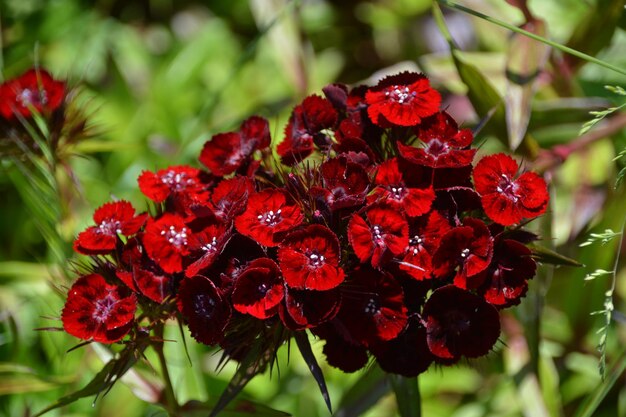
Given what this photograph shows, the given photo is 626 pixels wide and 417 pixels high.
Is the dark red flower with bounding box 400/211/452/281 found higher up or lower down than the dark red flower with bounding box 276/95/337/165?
lower down

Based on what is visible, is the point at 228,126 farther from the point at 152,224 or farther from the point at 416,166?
the point at 416,166

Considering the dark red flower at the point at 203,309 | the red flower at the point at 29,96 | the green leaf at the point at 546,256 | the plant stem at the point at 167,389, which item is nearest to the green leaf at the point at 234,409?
the plant stem at the point at 167,389

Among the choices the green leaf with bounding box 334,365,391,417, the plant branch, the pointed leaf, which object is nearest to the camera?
the pointed leaf

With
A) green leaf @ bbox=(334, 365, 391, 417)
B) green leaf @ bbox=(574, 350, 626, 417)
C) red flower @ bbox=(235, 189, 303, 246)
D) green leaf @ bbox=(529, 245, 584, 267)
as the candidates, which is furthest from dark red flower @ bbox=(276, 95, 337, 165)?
green leaf @ bbox=(574, 350, 626, 417)

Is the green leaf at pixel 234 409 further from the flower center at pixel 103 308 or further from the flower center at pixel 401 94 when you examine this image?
the flower center at pixel 401 94

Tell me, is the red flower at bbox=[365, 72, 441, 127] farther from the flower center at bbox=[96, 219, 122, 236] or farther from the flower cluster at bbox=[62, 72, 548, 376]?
the flower center at bbox=[96, 219, 122, 236]

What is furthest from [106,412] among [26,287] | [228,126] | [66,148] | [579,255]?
[579,255]

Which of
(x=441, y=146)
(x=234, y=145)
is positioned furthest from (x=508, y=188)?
(x=234, y=145)
